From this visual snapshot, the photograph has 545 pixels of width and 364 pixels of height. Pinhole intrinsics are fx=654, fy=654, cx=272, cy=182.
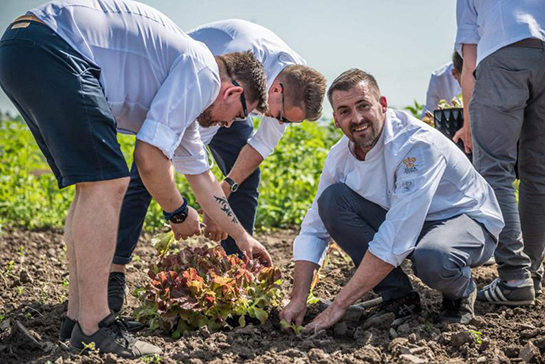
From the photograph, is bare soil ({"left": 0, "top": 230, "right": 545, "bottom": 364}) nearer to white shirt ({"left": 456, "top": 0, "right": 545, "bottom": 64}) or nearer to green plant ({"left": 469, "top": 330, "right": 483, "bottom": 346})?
green plant ({"left": 469, "top": 330, "right": 483, "bottom": 346})

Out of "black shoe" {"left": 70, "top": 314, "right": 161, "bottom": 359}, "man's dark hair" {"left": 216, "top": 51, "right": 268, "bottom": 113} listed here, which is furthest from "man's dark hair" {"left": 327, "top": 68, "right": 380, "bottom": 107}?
"black shoe" {"left": 70, "top": 314, "right": 161, "bottom": 359}

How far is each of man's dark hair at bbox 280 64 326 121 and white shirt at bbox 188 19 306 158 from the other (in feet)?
0.41

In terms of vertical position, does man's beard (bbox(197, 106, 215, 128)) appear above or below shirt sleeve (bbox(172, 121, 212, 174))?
above

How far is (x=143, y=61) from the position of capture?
314 centimetres

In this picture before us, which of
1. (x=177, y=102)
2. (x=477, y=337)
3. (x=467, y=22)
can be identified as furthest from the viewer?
(x=467, y=22)

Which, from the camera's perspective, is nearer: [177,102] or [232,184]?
[177,102]

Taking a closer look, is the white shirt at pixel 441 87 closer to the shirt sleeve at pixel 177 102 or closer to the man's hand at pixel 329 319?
the man's hand at pixel 329 319

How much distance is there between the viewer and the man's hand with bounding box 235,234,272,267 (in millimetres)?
3699

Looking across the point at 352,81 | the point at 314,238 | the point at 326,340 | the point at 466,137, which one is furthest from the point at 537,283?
the point at 352,81

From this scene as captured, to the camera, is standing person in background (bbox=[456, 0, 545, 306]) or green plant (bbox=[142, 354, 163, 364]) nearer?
green plant (bbox=[142, 354, 163, 364])

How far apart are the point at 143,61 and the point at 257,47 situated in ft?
4.84

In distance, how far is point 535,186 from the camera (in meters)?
4.04

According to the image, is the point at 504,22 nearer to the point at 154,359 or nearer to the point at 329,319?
the point at 329,319

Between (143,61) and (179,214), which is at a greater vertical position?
(143,61)
